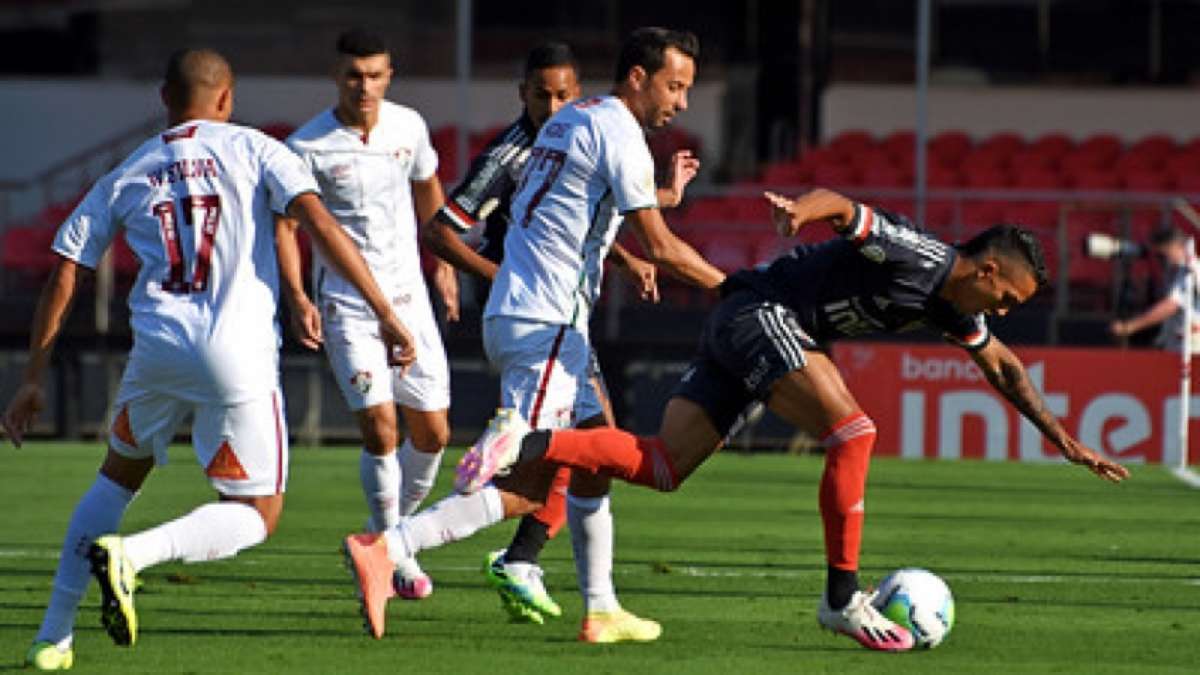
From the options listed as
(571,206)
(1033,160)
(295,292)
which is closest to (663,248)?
(571,206)

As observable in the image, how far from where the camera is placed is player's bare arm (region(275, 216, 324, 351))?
9.32 metres

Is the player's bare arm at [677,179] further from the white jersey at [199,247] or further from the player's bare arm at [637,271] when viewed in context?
the white jersey at [199,247]

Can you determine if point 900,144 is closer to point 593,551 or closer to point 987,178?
point 987,178

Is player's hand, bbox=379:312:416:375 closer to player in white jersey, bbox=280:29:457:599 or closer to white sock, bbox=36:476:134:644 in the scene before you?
white sock, bbox=36:476:134:644

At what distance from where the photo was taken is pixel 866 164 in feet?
86.9

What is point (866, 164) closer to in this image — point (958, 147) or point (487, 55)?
point (958, 147)

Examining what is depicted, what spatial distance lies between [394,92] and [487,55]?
1.51 meters

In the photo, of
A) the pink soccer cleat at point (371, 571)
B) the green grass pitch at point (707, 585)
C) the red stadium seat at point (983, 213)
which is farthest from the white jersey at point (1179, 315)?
the pink soccer cleat at point (371, 571)

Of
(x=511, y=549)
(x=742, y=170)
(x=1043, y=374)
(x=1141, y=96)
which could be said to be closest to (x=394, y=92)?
(x=742, y=170)

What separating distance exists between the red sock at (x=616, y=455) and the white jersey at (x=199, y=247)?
118cm

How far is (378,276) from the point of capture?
10.5 m

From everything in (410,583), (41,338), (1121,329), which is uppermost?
(41,338)

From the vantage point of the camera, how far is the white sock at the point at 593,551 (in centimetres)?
895

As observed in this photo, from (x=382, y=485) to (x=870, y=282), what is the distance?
8.29 feet
